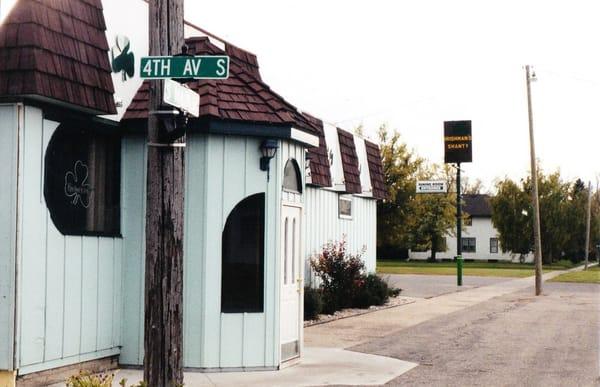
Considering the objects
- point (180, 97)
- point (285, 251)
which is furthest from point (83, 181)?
point (180, 97)

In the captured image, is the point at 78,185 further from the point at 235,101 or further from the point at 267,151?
the point at 267,151

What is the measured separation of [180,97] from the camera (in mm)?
7609

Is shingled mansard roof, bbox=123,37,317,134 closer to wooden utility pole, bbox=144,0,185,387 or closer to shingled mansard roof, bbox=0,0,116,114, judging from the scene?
shingled mansard roof, bbox=0,0,116,114

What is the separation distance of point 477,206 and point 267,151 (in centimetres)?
8456

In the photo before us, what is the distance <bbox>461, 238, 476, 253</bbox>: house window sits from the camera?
303 feet

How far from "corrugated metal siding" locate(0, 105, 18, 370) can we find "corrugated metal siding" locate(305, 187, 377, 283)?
12372 mm

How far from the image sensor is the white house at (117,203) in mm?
9781

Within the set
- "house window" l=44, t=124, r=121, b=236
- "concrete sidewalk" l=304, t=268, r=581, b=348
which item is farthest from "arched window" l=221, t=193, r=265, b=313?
"concrete sidewalk" l=304, t=268, r=581, b=348

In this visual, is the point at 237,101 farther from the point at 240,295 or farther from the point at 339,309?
the point at 339,309

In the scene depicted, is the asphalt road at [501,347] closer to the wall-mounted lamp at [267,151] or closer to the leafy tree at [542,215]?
the wall-mounted lamp at [267,151]

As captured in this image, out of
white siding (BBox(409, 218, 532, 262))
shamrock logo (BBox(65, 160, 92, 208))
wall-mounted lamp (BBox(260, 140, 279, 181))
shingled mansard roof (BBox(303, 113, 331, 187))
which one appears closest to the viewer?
shamrock logo (BBox(65, 160, 92, 208))

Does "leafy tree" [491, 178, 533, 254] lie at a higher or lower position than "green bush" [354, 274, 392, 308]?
higher

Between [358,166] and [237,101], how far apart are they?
47.1ft

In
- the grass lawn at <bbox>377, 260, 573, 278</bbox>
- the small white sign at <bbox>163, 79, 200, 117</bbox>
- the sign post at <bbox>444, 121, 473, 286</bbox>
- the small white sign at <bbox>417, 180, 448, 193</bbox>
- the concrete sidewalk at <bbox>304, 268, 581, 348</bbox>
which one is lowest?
the concrete sidewalk at <bbox>304, 268, 581, 348</bbox>
